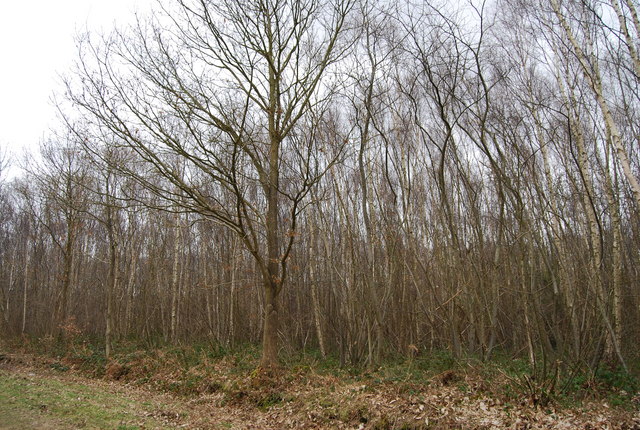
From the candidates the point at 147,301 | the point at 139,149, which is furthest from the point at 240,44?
the point at 147,301

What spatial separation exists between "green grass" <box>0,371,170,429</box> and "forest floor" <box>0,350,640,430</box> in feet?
0.05

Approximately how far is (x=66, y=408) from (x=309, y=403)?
158 inches

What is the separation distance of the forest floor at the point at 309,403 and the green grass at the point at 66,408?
0.6 inches

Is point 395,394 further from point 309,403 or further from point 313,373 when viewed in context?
point 313,373

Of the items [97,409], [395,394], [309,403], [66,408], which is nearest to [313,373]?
[309,403]

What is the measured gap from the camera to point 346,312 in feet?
33.5

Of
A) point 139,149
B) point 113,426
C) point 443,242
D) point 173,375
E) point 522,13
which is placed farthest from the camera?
point 443,242

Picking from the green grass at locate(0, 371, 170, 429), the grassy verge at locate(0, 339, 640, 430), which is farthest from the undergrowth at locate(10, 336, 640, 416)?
the green grass at locate(0, 371, 170, 429)

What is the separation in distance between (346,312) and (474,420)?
16.7ft

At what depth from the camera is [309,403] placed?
21.9 feet

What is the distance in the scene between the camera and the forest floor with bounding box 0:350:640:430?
5.39 m

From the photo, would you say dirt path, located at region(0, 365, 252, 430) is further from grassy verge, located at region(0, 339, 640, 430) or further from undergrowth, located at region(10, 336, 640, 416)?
undergrowth, located at region(10, 336, 640, 416)

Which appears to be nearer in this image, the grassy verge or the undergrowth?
the grassy verge

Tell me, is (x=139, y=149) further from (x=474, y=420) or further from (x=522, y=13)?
(x=522, y=13)
